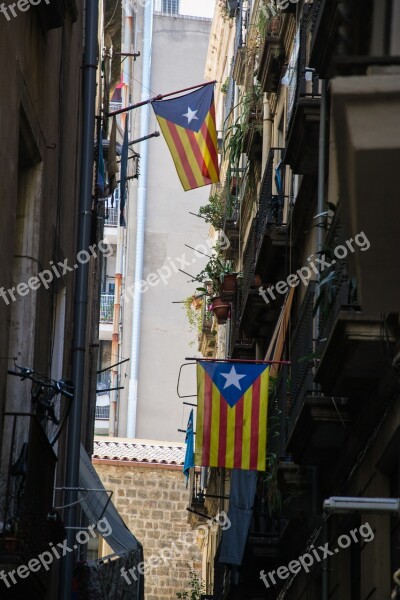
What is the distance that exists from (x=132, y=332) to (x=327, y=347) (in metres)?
38.1

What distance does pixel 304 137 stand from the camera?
16828mm

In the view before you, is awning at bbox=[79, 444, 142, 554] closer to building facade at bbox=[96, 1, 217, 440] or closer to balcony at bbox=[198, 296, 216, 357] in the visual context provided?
balcony at bbox=[198, 296, 216, 357]

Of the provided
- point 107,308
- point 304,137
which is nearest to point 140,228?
point 107,308

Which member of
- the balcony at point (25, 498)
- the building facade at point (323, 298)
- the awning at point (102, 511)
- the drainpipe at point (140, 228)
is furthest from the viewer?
the drainpipe at point (140, 228)

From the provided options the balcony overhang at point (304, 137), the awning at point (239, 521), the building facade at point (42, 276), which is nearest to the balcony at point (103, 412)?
the awning at point (239, 521)

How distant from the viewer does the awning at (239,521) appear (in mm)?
20562

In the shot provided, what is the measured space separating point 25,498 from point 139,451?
1196 inches

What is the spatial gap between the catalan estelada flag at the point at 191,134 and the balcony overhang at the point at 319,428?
6.79 metres

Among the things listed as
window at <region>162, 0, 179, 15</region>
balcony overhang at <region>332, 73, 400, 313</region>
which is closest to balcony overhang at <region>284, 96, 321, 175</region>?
balcony overhang at <region>332, 73, 400, 313</region>

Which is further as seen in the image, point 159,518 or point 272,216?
point 159,518

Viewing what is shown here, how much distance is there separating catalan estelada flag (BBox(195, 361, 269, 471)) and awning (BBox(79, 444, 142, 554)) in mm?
1690

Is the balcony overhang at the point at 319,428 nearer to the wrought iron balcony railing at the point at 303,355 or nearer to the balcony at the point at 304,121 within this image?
the wrought iron balcony railing at the point at 303,355

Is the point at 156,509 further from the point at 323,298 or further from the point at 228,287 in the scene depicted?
the point at 323,298

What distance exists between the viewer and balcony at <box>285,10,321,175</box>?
53.7ft
